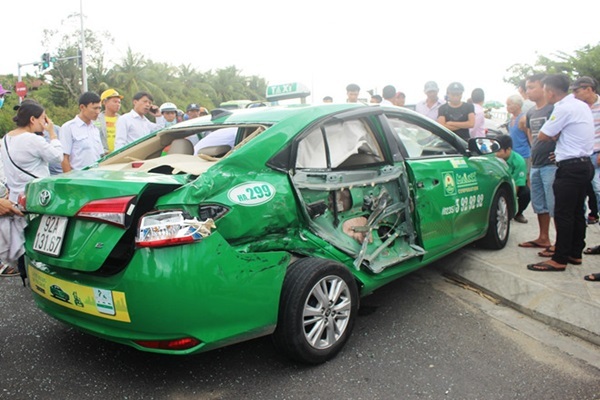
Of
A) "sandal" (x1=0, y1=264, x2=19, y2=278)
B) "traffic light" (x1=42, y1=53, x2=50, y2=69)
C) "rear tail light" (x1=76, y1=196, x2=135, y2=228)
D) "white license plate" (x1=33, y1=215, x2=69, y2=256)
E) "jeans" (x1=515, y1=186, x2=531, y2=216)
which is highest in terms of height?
"traffic light" (x1=42, y1=53, x2=50, y2=69)

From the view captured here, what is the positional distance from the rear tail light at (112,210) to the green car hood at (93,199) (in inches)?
0.9

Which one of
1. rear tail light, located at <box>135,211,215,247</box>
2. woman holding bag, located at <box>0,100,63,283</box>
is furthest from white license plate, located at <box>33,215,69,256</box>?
woman holding bag, located at <box>0,100,63,283</box>

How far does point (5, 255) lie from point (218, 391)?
63.5 inches

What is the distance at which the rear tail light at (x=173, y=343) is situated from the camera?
233 cm

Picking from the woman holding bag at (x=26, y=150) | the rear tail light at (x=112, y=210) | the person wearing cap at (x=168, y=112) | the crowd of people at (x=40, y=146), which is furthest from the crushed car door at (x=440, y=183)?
the person wearing cap at (x=168, y=112)

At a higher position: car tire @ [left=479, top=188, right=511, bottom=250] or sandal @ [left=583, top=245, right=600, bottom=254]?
car tire @ [left=479, top=188, right=511, bottom=250]

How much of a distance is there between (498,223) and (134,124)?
4381 mm

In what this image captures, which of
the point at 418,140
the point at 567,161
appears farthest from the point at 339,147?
the point at 567,161

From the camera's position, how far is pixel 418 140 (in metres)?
4.02

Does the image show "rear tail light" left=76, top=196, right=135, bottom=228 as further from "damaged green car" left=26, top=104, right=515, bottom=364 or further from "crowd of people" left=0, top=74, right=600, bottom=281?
"crowd of people" left=0, top=74, right=600, bottom=281

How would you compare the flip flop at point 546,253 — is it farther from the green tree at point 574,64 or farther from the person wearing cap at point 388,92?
the green tree at point 574,64

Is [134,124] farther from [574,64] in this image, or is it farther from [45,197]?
[574,64]

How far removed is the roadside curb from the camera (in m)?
3.23

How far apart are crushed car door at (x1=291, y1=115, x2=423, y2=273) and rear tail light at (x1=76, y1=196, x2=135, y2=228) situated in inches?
37.5
